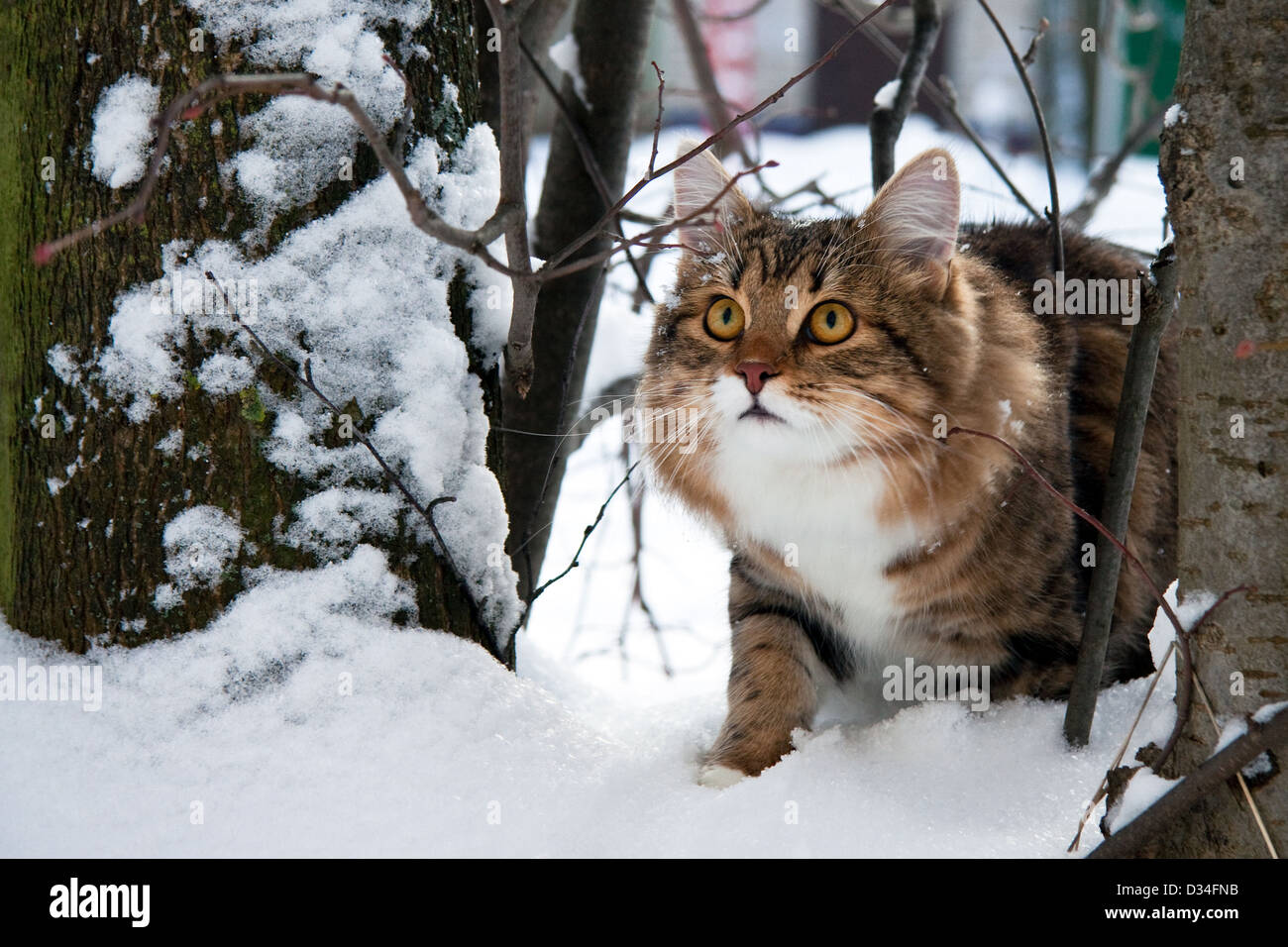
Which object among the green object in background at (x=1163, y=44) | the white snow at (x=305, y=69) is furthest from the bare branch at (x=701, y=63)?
the green object in background at (x=1163, y=44)

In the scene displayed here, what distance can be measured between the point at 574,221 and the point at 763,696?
1460mm

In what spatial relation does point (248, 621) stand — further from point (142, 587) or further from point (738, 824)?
point (738, 824)

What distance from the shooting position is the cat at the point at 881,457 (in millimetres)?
2004

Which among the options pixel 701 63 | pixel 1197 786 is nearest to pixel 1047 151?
pixel 1197 786

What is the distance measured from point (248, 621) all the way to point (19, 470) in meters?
0.49

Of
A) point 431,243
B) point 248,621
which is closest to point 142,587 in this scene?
point 248,621

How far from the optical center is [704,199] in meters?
2.36

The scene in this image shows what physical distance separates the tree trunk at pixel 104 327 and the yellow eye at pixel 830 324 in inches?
33.3

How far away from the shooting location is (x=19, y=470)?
1.86 meters

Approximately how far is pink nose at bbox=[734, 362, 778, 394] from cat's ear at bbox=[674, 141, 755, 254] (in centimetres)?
43

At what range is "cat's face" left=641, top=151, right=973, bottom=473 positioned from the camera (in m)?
1.97

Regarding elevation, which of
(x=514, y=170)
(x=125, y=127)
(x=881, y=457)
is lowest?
(x=881, y=457)

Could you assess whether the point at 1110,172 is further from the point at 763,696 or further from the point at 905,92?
the point at 763,696
